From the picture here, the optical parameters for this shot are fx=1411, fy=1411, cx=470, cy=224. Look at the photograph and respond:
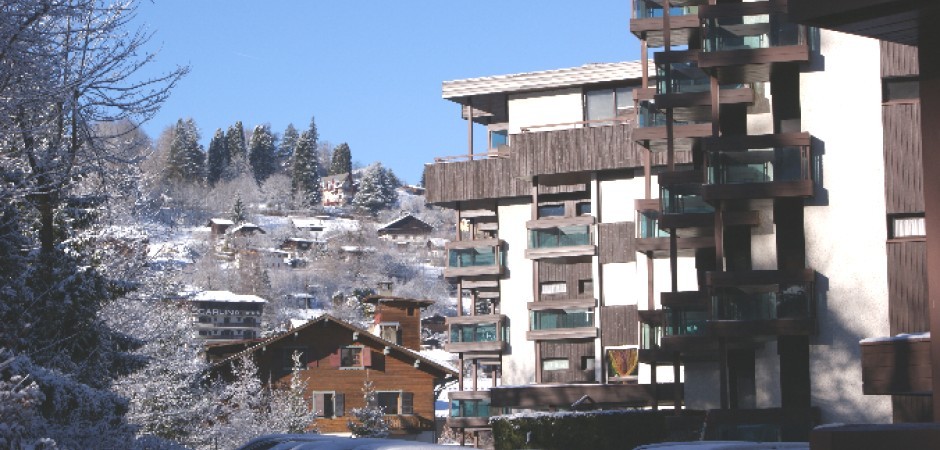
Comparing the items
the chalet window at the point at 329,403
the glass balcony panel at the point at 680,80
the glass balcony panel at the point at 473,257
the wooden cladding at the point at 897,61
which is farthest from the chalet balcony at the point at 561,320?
the wooden cladding at the point at 897,61

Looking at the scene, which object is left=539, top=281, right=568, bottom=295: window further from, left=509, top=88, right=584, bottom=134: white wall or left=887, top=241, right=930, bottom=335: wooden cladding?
left=887, top=241, right=930, bottom=335: wooden cladding

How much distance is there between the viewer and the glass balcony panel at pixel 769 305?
111 ft

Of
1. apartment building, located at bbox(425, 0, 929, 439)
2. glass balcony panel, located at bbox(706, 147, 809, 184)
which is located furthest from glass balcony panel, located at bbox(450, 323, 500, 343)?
glass balcony panel, located at bbox(706, 147, 809, 184)

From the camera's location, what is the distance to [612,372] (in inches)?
2221

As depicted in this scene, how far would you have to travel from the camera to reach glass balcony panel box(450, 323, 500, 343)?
5975 cm

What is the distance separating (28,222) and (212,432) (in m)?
24.5

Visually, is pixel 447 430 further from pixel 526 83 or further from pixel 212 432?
pixel 212 432

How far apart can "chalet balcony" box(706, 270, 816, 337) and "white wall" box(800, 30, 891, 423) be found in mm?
752

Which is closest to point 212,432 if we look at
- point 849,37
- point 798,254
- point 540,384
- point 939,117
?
point 540,384

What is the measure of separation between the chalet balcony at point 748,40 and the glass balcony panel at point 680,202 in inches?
146

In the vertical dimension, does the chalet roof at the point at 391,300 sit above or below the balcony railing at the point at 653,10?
below

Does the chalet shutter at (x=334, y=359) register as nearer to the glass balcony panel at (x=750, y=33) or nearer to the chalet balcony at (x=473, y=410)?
the chalet balcony at (x=473, y=410)

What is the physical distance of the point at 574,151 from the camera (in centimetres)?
5722

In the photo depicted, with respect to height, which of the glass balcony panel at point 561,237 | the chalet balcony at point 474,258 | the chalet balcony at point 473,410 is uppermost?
the glass balcony panel at point 561,237
